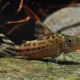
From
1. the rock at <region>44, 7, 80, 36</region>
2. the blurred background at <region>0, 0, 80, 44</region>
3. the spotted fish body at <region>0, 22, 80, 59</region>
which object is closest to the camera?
the spotted fish body at <region>0, 22, 80, 59</region>

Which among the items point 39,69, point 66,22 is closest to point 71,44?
point 39,69

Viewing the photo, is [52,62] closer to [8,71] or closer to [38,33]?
[38,33]

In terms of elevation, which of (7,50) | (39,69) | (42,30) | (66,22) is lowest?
(39,69)

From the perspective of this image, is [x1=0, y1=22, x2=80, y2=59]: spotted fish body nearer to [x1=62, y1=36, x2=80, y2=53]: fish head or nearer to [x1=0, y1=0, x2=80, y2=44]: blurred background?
[x1=62, y1=36, x2=80, y2=53]: fish head

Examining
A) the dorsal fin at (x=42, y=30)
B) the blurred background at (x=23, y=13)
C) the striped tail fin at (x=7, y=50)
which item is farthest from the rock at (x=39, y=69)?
the blurred background at (x=23, y=13)

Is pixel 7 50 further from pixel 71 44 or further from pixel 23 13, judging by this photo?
pixel 23 13

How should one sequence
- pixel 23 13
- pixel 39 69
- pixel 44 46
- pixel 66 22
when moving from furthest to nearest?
pixel 23 13 < pixel 66 22 < pixel 44 46 < pixel 39 69

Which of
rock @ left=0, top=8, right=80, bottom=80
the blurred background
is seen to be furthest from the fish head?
the blurred background
